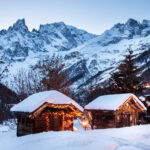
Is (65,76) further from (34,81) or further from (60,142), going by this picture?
(60,142)

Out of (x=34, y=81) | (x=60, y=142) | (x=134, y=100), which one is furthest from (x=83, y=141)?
(x=34, y=81)

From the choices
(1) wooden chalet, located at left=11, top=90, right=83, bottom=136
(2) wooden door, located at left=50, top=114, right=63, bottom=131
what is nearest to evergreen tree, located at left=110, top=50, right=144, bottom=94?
(1) wooden chalet, located at left=11, top=90, right=83, bottom=136

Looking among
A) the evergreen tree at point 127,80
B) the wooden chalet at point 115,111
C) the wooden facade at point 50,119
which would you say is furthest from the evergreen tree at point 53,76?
the wooden facade at point 50,119

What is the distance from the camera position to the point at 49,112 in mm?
19297

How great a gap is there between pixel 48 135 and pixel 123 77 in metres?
26.4

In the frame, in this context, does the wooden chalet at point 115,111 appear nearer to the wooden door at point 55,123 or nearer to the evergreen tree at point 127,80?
the wooden door at point 55,123

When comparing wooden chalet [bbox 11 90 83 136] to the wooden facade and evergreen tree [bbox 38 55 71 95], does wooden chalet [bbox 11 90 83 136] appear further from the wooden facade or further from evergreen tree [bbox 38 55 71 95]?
evergreen tree [bbox 38 55 71 95]

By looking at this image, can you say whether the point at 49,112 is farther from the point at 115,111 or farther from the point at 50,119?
the point at 115,111

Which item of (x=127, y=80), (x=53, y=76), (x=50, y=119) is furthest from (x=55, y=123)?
(x=127, y=80)

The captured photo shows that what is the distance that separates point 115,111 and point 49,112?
8239 mm

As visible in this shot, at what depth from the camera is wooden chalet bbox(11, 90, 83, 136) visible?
18125 mm

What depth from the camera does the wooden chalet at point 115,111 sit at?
2516 cm

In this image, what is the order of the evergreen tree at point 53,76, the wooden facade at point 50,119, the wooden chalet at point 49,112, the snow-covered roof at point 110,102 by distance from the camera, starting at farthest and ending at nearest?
the evergreen tree at point 53,76
the snow-covered roof at point 110,102
the wooden facade at point 50,119
the wooden chalet at point 49,112

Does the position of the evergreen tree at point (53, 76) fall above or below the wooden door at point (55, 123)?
above
